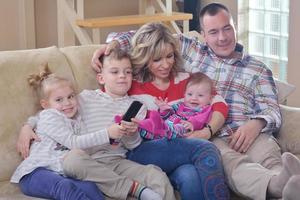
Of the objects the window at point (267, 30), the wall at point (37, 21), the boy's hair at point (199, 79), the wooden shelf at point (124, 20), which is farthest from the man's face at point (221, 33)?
the wall at point (37, 21)

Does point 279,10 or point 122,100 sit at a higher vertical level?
point 279,10

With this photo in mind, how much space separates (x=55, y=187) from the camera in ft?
6.55

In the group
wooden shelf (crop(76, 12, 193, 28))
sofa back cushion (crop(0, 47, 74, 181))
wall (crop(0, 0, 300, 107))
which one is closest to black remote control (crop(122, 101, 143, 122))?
sofa back cushion (crop(0, 47, 74, 181))

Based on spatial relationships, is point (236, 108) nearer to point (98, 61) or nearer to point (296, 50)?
point (98, 61)

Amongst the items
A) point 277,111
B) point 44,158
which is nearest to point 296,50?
point 277,111

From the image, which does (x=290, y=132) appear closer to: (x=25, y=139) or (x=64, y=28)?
(x=25, y=139)

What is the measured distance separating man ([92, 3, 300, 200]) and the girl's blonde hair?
96 mm

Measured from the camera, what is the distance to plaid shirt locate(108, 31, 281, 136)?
244cm

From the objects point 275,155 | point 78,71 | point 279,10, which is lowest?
point 275,155

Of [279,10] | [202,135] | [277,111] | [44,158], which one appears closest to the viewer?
[44,158]

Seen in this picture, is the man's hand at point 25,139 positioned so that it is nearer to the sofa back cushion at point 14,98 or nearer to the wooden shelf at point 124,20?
the sofa back cushion at point 14,98

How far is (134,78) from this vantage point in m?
2.41

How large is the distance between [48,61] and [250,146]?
91 centimetres

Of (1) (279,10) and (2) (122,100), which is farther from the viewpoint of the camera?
(1) (279,10)
